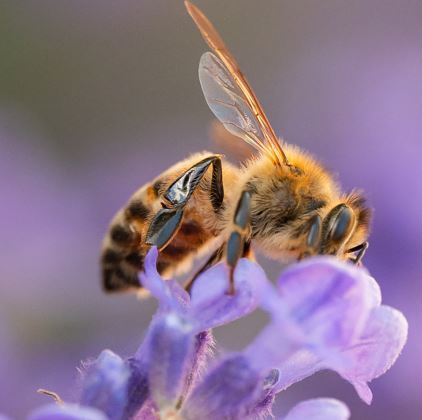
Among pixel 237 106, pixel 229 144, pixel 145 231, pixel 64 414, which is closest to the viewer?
pixel 64 414

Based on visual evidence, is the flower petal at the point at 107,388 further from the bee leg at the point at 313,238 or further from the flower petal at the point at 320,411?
the bee leg at the point at 313,238

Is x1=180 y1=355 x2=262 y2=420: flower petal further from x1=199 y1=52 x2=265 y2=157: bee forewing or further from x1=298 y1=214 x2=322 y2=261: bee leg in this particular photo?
x1=199 y1=52 x2=265 y2=157: bee forewing

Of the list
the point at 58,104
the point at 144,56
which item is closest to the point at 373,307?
the point at 58,104

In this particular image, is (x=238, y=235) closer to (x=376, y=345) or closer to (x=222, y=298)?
(x=222, y=298)

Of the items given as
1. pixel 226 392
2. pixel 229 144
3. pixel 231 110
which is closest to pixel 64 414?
pixel 226 392

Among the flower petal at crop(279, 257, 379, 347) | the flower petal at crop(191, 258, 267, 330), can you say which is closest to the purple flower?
the flower petal at crop(279, 257, 379, 347)

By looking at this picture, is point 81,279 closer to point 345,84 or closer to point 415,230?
point 415,230
